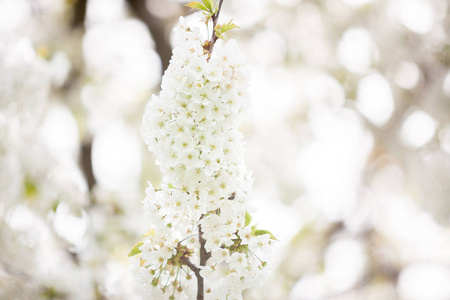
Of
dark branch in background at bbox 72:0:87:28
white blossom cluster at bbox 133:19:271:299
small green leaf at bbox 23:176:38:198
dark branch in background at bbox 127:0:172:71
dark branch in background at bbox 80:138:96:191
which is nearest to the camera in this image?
white blossom cluster at bbox 133:19:271:299

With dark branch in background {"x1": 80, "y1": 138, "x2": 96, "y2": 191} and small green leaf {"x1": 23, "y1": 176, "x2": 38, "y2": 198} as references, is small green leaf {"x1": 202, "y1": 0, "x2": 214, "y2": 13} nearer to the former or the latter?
small green leaf {"x1": 23, "y1": 176, "x2": 38, "y2": 198}

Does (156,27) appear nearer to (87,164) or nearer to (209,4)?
(87,164)

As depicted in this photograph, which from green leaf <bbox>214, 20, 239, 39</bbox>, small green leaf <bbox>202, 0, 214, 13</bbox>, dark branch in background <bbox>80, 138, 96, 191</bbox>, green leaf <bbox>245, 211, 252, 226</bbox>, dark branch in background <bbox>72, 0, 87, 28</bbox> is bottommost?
green leaf <bbox>245, 211, 252, 226</bbox>

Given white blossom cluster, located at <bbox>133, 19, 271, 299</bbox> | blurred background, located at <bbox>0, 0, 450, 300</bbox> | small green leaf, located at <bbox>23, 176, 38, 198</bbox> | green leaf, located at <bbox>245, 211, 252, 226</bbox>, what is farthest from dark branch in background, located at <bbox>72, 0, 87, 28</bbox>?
green leaf, located at <bbox>245, 211, 252, 226</bbox>

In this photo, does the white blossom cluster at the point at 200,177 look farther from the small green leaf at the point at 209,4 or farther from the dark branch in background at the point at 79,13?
the dark branch in background at the point at 79,13

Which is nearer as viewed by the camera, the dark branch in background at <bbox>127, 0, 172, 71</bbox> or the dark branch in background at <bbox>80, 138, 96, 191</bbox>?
the dark branch in background at <bbox>127, 0, 172, 71</bbox>

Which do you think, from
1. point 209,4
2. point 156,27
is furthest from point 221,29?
point 156,27

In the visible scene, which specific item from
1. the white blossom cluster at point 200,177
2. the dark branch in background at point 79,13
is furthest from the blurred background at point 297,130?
the white blossom cluster at point 200,177
